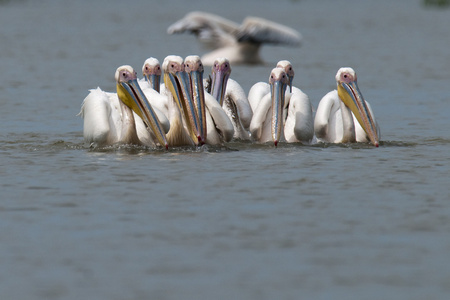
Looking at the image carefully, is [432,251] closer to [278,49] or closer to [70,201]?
[70,201]

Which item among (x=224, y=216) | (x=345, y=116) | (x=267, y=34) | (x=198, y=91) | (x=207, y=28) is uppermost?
(x=207, y=28)

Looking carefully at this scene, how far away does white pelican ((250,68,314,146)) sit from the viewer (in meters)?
9.88

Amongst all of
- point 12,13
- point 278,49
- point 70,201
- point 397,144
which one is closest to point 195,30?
point 278,49

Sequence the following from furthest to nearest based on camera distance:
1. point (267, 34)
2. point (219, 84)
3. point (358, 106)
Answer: point (267, 34)
point (219, 84)
point (358, 106)

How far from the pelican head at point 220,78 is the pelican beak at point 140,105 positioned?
1286 millimetres

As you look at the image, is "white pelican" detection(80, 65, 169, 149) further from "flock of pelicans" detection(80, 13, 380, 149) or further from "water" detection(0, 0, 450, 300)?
"water" detection(0, 0, 450, 300)

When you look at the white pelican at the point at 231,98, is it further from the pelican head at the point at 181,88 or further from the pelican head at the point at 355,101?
the pelican head at the point at 355,101

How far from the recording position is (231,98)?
424 inches

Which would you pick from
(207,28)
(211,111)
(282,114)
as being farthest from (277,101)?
(207,28)

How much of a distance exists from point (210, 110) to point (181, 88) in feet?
1.12

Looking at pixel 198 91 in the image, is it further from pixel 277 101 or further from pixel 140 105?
pixel 277 101

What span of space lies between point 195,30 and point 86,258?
51.7ft

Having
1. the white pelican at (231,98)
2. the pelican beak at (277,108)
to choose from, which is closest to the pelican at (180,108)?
the pelican beak at (277,108)

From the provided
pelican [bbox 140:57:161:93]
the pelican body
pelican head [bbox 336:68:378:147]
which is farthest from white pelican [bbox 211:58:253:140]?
pelican head [bbox 336:68:378:147]
